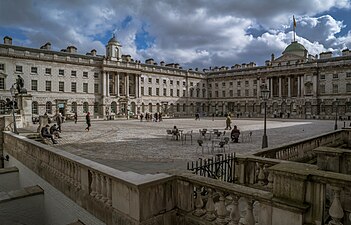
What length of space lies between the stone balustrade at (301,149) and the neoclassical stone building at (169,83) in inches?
1589

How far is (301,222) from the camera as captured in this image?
2.97m

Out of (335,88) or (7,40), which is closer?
(7,40)

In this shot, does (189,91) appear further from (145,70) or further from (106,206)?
(106,206)

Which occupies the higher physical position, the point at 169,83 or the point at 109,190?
the point at 169,83

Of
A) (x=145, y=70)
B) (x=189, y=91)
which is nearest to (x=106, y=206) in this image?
(x=145, y=70)

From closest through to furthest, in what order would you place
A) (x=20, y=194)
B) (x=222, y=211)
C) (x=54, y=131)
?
(x=222, y=211), (x=20, y=194), (x=54, y=131)

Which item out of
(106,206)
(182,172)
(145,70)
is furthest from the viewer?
(145,70)

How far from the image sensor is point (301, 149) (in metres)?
9.67

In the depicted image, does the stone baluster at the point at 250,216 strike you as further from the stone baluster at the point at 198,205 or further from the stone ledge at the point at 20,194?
the stone ledge at the point at 20,194

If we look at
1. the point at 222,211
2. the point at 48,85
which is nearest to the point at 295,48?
the point at 48,85

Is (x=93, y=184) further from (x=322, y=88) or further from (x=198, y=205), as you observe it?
(x=322, y=88)

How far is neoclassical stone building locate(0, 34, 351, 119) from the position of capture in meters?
46.5

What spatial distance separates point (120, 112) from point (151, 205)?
5464 cm

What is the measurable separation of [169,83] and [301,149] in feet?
198
